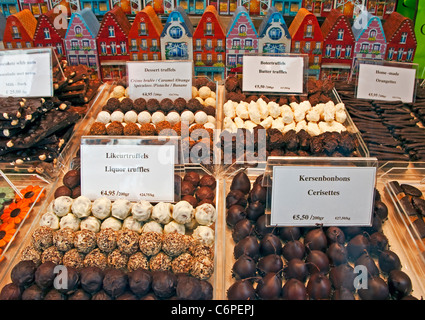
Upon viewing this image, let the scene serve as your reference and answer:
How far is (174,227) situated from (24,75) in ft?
4.70

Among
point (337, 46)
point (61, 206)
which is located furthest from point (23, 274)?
point (337, 46)

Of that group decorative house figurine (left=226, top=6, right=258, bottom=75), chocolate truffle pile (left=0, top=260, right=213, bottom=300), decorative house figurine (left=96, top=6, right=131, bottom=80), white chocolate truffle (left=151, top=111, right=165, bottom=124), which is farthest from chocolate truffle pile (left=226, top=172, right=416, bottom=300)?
decorative house figurine (left=96, top=6, right=131, bottom=80)

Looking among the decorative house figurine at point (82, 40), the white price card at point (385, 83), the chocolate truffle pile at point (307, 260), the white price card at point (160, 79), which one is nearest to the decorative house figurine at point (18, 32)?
the decorative house figurine at point (82, 40)

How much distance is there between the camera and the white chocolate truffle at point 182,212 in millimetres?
1667

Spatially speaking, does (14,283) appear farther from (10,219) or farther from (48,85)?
(48,85)

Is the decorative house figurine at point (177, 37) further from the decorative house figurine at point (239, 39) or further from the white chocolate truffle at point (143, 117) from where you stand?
the white chocolate truffle at point (143, 117)

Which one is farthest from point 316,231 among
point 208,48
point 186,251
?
point 208,48

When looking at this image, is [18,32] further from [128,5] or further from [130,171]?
[130,171]

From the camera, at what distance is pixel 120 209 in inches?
66.5

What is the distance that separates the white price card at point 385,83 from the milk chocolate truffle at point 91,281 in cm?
198

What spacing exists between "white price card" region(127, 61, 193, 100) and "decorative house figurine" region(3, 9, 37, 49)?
0.89m

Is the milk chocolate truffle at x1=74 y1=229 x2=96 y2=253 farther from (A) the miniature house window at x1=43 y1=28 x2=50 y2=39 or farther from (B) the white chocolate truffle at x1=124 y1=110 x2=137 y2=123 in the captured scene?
(A) the miniature house window at x1=43 y1=28 x2=50 y2=39

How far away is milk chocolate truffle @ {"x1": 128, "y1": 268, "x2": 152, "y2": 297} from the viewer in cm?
141

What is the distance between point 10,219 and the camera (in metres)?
1.80
